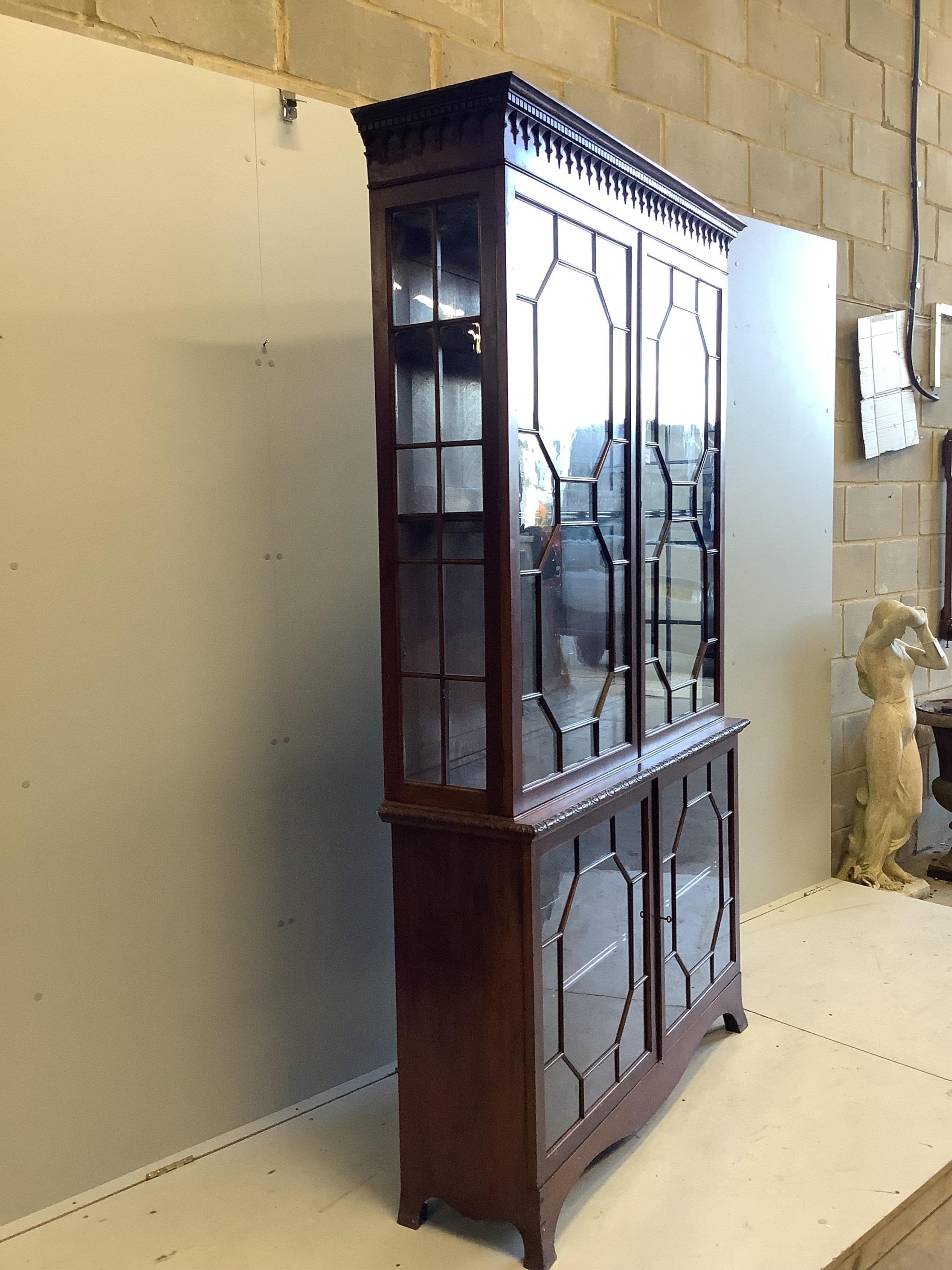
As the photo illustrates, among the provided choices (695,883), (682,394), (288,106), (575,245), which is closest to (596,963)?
(695,883)

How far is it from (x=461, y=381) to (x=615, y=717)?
786 millimetres

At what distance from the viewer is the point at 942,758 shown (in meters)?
4.13

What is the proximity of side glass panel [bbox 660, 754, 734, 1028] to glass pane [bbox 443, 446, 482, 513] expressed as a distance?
2.85 feet

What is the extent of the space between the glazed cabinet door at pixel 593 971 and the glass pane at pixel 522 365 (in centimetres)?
78

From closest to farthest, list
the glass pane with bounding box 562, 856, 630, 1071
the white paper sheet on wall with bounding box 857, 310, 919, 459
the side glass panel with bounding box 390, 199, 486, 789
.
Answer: the side glass panel with bounding box 390, 199, 486, 789
the glass pane with bounding box 562, 856, 630, 1071
the white paper sheet on wall with bounding box 857, 310, 919, 459

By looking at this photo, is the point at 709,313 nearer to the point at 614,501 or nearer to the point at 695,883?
the point at 614,501

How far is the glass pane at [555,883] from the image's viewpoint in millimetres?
1909

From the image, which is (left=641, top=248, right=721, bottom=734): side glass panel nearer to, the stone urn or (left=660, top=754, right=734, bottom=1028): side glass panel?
(left=660, top=754, right=734, bottom=1028): side glass panel

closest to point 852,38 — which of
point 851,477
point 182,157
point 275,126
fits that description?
point 851,477

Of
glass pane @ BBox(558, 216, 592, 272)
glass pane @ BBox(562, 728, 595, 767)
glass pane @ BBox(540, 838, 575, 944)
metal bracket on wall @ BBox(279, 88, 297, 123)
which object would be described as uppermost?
metal bracket on wall @ BBox(279, 88, 297, 123)

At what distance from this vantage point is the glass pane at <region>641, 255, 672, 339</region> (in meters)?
2.21

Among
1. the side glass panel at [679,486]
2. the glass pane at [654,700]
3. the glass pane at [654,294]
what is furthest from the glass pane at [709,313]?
the glass pane at [654,700]

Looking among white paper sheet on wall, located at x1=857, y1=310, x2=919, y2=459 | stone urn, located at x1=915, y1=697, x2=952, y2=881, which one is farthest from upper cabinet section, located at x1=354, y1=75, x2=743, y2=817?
stone urn, located at x1=915, y1=697, x2=952, y2=881

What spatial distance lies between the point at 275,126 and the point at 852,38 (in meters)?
2.63
